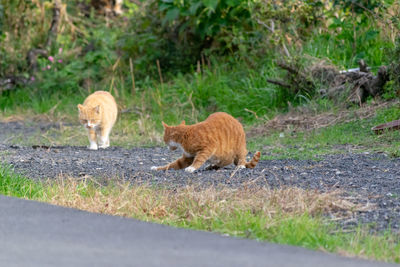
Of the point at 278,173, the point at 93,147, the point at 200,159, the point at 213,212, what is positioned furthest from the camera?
the point at 93,147

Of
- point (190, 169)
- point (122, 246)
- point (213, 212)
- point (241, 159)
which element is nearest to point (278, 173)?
point (241, 159)

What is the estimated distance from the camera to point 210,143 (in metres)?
6.45

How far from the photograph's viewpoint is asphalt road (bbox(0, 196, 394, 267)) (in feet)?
11.6

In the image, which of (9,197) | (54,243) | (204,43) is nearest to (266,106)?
(204,43)

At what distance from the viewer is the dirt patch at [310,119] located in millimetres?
9266

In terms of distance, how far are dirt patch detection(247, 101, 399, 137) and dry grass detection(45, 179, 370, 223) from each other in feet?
14.0

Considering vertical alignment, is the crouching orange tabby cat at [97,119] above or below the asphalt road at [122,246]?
below

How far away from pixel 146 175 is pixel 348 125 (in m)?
3.79

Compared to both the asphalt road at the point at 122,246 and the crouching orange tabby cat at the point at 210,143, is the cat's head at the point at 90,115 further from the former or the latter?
the asphalt road at the point at 122,246

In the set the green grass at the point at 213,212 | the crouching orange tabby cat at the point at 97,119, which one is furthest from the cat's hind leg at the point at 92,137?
the green grass at the point at 213,212

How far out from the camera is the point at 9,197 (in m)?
5.25

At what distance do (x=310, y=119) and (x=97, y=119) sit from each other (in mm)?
3043

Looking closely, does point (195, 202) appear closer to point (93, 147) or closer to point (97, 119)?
point (93, 147)

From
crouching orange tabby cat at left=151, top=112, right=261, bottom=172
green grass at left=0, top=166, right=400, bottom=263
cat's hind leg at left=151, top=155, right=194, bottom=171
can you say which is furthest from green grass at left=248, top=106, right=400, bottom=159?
green grass at left=0, top=166, right=400, bottom=263
